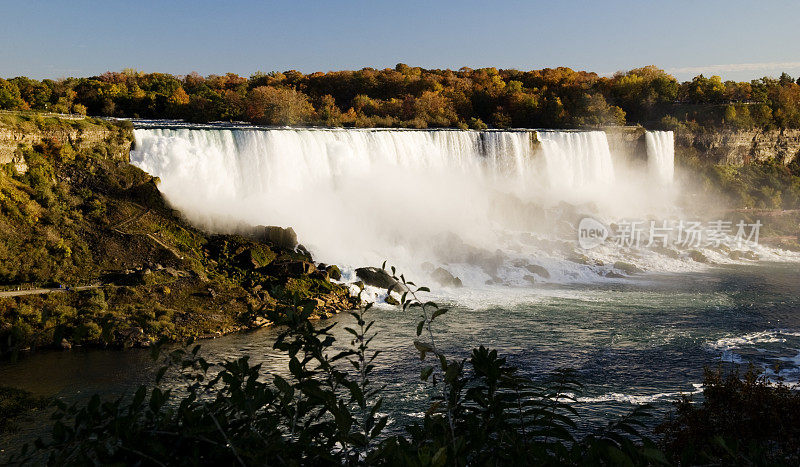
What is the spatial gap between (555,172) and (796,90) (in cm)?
3635

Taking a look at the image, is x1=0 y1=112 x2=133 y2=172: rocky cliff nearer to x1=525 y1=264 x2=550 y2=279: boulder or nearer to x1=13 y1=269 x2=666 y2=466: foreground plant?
x1=525 y1=264 x2=550 y2=279: boulder

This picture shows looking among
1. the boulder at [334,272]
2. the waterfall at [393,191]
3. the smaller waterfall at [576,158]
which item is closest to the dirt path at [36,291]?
the waterfall at [393,191]

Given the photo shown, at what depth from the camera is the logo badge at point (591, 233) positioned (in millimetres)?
37253

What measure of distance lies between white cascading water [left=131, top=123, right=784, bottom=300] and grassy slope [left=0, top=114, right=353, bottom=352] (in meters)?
1.92

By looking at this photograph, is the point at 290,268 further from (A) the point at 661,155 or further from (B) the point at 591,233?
(A) the point at 661,155

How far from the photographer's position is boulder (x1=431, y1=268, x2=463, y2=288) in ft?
89.8

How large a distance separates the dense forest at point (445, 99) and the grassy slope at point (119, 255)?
24500mm

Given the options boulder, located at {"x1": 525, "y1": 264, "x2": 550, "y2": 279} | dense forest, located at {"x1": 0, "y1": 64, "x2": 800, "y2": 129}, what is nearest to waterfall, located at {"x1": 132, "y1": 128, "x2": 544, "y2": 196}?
boulder, located at {"x1": 525, "y1": 264, "x2": 550, "y2": 279}

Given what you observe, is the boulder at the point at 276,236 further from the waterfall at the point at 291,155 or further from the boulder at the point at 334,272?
the waterfall at the point at 291,155

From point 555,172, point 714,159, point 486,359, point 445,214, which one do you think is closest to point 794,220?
point 714,159

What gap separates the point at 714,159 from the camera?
58156 millimetres

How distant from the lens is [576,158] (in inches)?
1813

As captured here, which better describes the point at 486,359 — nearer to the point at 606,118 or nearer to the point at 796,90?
the point at 606,118

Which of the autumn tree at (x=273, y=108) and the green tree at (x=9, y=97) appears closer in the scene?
the green tree at (x=9, y=97)
